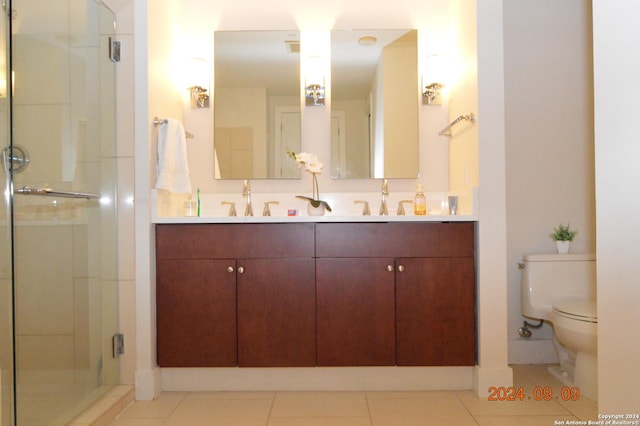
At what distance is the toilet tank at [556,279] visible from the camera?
96.5 inches

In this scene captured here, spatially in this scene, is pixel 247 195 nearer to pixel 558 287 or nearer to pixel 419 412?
pixel 419 412

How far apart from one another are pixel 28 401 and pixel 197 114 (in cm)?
172

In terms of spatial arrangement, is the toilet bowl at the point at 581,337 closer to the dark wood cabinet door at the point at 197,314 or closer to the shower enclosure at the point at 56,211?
the dark wood cabinet door at the point at 197,314

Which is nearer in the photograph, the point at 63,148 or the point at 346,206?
the point at 63,148

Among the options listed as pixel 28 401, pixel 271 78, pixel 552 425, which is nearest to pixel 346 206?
pixel 271 78

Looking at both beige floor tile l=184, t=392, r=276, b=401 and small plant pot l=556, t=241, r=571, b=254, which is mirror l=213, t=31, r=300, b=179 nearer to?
beige floor tile l=184, t=392, r=276, b=401

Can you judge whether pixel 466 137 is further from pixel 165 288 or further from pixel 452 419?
pixel 165 288

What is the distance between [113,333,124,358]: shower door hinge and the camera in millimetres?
2166

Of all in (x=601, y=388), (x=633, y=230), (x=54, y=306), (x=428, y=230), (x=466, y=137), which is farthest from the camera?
(x=466, y=137)

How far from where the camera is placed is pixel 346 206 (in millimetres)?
2762

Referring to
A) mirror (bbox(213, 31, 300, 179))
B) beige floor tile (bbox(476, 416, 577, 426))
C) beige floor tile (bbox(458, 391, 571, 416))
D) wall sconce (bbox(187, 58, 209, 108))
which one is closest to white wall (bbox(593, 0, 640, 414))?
beige floor tile (bbox(476, 416, 577, 426))

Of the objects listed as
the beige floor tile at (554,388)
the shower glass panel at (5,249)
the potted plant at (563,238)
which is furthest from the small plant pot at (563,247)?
the shower glass panel at (5,249)

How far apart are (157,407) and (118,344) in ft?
1.11

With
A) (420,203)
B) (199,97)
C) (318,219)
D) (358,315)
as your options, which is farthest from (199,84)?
(358,315)
